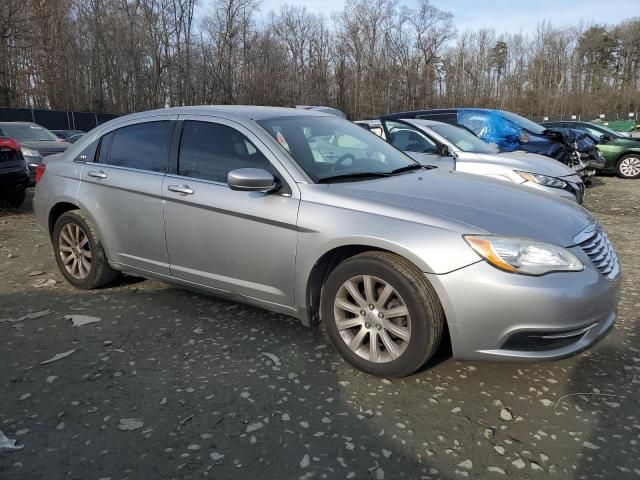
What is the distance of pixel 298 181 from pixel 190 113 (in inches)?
49.1

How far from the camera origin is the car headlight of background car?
34.8ft

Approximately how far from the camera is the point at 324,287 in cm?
319

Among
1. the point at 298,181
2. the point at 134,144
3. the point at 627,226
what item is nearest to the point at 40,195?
the point at 134,144

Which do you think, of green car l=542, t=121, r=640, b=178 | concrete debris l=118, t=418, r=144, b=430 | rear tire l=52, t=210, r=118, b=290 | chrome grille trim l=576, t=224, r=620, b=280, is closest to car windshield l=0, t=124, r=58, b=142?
rear tire l=52, t=210, r=118, b=290

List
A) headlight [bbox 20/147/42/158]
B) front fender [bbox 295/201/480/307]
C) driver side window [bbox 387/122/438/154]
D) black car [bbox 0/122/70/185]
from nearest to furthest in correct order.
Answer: front fender [bbox 295/201/480/307] → driver side window [bbox 387/122/438/154] → headlight [bbox 20/147/42/158] → black car [bbox 0/122/70/185]

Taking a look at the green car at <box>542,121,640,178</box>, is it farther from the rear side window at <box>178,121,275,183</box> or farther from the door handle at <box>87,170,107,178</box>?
the door handle at <box>87,170,107,178</box>

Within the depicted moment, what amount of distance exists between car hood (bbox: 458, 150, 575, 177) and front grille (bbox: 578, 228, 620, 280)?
3.90m

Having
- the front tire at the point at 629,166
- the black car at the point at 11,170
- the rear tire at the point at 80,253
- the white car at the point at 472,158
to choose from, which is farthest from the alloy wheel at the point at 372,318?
the front tire at the point at 629,166

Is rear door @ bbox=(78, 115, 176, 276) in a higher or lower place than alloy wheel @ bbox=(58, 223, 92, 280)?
higher

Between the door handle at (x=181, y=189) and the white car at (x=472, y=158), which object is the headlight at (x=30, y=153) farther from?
the door handle at (x=181, y=189)

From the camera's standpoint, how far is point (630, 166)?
14.2 meters

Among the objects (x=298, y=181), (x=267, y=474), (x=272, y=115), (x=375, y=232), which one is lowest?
(x=267, y=474)

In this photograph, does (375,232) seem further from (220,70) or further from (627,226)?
(220,70)

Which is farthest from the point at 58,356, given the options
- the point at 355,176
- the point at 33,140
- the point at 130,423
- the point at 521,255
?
the point at 33,140
